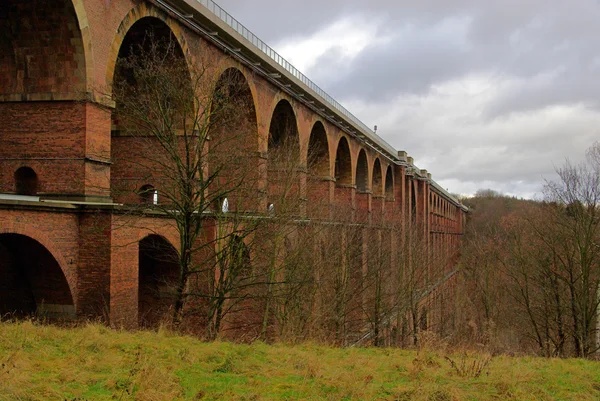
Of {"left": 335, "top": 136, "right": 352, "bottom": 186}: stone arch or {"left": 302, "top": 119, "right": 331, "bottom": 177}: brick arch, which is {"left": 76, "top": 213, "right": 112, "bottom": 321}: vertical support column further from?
{"left": 335, "top": 136, "right": 352, "bottom": 186}: stone arch

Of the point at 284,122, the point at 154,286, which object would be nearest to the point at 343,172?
the point at 284,122

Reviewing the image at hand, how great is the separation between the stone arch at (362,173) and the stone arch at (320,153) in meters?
8.38

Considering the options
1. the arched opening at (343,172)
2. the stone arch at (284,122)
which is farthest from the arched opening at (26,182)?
the arched opening at (343,172)

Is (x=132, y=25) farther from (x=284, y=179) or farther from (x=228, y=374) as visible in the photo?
(x=228, y=374)

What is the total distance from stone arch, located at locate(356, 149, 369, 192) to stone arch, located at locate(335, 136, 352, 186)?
3.69 meters

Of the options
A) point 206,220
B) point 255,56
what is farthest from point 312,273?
point 255,56

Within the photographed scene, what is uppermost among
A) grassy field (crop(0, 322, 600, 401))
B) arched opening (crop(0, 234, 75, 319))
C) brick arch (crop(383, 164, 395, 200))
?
brick arch (crop(383, 164, 395, 200))

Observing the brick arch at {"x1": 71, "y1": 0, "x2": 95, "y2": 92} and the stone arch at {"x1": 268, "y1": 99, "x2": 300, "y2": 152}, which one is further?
the stone arch at {"x1": 268, "y1": 99, "x2": 300, "y2": 152}

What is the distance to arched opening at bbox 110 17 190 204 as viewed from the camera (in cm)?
1094

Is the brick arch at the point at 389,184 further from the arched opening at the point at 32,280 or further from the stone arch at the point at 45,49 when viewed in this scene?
the arched opening at the point at 32,280

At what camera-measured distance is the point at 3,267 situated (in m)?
11.2

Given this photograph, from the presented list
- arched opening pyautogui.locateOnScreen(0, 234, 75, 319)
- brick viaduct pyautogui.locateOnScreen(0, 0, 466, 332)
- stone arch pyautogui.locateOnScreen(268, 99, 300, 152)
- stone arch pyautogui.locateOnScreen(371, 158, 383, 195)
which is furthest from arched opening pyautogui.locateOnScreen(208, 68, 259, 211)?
stone arch pyautogui.locateOnScreen(371, 158, 383, 195)

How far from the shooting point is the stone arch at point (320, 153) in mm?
27891

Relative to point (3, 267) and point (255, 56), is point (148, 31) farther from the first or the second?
point (3, 267)
